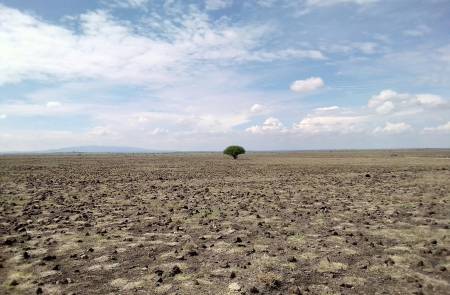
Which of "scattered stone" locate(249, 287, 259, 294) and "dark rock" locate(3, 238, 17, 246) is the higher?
"dark rock" locate(3, 238, 17, 246)

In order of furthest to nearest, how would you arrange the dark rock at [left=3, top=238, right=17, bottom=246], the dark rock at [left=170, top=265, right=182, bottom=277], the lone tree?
the lone tree < the dark rock at [left=3, top=238, right=17, bottom=246] < the dark rock at [left=170, top=265, right=182, bottom=277]

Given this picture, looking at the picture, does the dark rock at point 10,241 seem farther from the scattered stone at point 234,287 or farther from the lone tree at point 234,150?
the lone tree at point 234,150

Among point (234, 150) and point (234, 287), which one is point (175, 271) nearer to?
point (234, 287)

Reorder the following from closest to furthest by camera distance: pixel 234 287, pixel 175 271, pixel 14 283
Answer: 1. pixel 234 287
2. pixel 14 283
3. pixel 175 271

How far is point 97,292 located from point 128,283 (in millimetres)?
696

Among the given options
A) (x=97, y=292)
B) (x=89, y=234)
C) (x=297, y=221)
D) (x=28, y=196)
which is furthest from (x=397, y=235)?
(x=28, y=196)

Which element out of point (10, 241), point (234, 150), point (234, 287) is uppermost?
point (234, 150)

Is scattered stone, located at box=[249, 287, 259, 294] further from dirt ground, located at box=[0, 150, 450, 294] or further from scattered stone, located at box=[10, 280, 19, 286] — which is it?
scattered stone, located at box=[10, 280, 19, 286]

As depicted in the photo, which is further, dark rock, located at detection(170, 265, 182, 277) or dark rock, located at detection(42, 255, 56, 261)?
dark rock, located at detection(42, 255, 56, 261)

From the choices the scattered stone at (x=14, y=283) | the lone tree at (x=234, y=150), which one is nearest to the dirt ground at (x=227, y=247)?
the scattered stone at (x=14, y=283)

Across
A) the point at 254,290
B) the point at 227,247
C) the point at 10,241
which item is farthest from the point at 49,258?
the point at 254,290

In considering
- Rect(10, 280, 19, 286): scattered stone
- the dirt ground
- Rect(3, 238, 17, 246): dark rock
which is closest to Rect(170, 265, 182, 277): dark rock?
the dirt ground

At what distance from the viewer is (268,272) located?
8.76 metres

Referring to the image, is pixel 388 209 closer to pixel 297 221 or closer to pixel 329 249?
pixel 297 221
